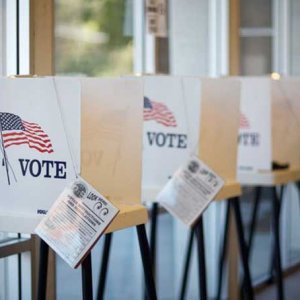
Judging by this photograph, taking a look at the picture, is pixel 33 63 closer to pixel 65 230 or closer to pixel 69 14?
pixel 69 14

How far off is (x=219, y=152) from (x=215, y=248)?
126 cm

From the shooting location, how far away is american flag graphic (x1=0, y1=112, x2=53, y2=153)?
6.69 feet

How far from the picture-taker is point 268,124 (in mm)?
3367

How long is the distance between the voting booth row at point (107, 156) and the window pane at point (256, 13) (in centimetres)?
177

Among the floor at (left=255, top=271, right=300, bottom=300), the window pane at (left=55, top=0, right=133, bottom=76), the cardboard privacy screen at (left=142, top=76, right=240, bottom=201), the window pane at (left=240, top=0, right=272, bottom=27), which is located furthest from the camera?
the window pane at (left=240, top=0, right=272, bottom=27)

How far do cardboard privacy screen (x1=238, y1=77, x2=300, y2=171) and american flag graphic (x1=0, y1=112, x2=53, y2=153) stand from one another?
148 centimetres

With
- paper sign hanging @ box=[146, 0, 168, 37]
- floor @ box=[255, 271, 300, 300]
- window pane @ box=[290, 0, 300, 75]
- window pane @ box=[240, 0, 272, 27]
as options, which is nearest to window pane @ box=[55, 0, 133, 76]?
paper sign hanging @ box=[146, 0, 168, 37]

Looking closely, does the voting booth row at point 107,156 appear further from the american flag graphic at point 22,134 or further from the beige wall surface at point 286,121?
the beige wall surface at point 286,121

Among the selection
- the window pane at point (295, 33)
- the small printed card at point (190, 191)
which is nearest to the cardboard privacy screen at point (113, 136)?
the small printed card at point (190, 191)

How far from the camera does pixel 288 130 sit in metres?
3.53

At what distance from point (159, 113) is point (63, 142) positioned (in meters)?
0.74

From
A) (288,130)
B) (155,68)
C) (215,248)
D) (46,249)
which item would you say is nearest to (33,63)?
(46,249)

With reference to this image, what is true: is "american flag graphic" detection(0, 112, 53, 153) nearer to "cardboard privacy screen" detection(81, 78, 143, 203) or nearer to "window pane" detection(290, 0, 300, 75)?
"cardboard privacy screen" detection(81, 78, 143, 203)

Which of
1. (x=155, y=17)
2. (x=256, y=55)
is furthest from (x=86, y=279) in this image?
(x=256, y=55)
